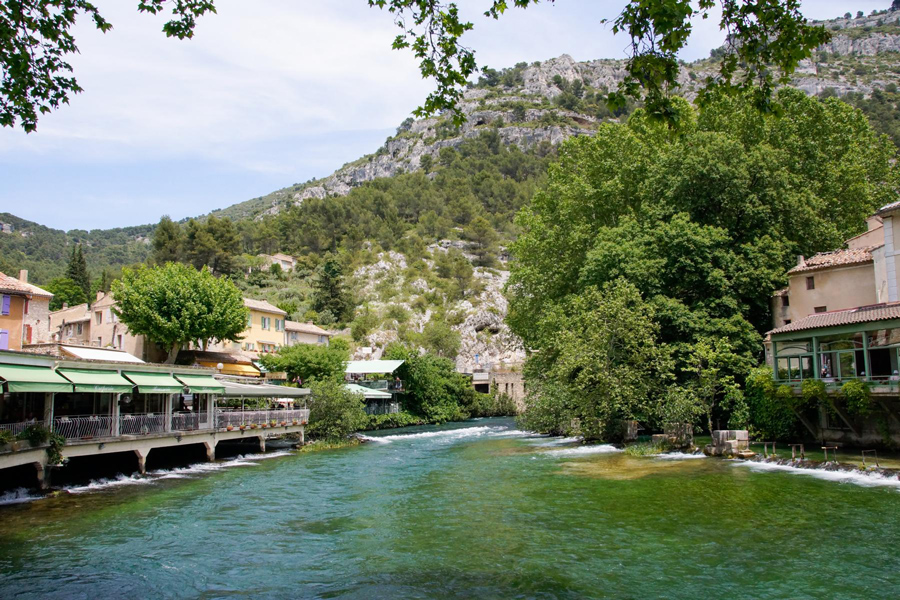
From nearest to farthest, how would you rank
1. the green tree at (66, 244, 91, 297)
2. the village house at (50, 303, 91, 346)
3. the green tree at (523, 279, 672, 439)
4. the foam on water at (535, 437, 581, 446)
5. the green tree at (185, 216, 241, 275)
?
1. the green tree at (523, 279, 672, 439)
2. the foam on water at (535, 437, 581, 446)
3. the village house at (50, 303, 91, 346)
4. the green tree at (185, 216, 241, 275)
5. the green tree at (66, 244, 91, 297)

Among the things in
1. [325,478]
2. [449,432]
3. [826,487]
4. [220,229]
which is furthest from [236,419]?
[220,229]

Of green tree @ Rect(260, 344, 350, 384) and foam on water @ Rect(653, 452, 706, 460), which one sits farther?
green tree @ Rect(260, 344, 350, 384)

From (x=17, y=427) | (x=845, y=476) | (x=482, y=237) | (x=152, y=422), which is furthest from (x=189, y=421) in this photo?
(x=482, y=237)

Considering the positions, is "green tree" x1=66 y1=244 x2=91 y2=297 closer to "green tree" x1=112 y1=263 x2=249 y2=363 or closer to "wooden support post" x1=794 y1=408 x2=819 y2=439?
"green tree" x1=112 y1=263 x2=249 y2=363

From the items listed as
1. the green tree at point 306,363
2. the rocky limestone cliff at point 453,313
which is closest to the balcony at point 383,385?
the green tree at point 306,363

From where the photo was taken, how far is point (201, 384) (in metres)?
27.7

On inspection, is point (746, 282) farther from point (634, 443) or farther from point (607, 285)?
point (634, 443)

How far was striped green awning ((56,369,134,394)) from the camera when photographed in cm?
2061

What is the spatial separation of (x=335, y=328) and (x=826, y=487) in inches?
2745

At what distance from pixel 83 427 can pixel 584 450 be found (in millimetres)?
21889

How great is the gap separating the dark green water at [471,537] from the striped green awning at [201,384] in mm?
5007

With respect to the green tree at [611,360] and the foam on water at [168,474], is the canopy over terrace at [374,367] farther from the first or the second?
the green tree at [611,360]

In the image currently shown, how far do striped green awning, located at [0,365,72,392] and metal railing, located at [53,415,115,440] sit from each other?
1942 millimetres

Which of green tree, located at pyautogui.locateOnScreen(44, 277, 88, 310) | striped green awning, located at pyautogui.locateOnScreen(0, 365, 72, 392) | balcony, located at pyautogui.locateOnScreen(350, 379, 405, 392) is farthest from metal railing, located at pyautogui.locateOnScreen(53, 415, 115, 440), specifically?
green tree, located at pyautogui.locateOnScreen(44, 277, 88, 310)
